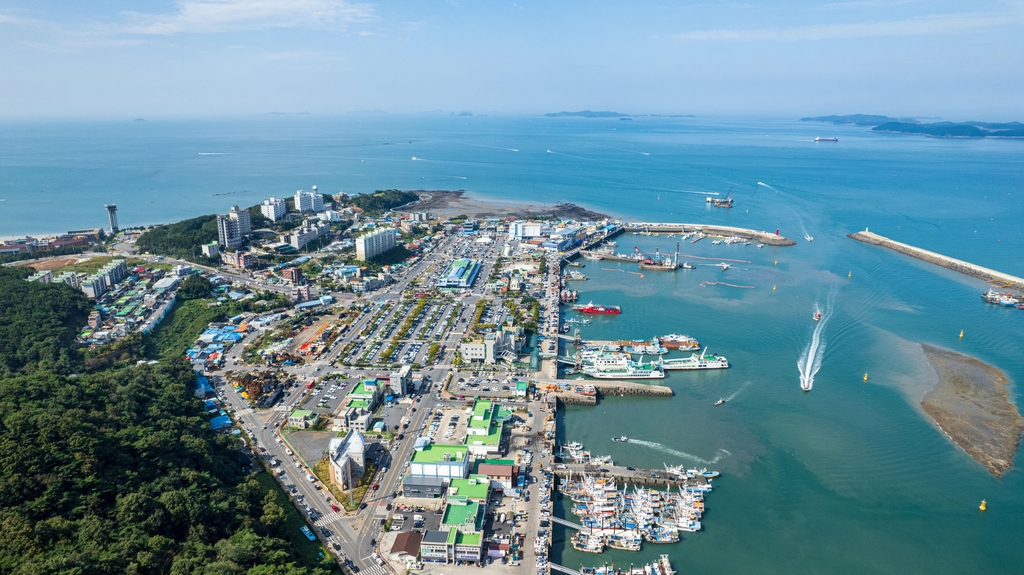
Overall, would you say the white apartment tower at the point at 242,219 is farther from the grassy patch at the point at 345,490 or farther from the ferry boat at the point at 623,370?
the ferry boat at the point at 623,370

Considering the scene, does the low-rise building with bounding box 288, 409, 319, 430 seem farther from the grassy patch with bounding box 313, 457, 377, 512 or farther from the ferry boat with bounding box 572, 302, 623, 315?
the ferry boat with bounding box 572, 302, 623, 315

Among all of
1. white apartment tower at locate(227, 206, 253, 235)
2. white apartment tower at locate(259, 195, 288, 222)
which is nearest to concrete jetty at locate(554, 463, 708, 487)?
white apartment tower at locate(227, 206, 253, 235)

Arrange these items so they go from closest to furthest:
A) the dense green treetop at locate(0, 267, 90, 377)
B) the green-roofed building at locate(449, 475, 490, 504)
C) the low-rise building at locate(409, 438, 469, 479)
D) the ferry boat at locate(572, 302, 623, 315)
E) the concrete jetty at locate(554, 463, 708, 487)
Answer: the green-roofed building at locate(449, 475, 490, 504) → the low-rise building at locate(409, 438, 469, 479) → the concrete jetty at locate(554, 463, 708, 487) → the dense green treetop at locate(0, 267, 90, 377) → the ferry boat at locate(572, 302, 623, 315)

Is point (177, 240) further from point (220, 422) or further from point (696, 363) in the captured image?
point (696, 363)

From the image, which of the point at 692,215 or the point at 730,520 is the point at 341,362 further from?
the point at 692,215

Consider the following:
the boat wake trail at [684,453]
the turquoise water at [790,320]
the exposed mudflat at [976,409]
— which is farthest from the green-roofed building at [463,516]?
the exposed mudflat at [976,409]

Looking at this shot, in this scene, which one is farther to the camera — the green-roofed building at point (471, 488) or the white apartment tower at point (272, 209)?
the white apartment tower at point (272, 209)
